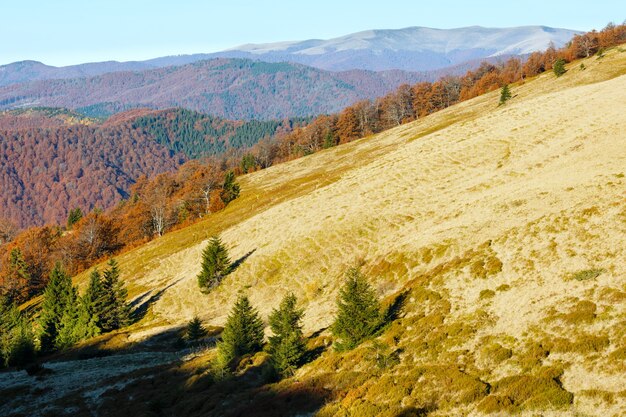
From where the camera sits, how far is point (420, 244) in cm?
4519

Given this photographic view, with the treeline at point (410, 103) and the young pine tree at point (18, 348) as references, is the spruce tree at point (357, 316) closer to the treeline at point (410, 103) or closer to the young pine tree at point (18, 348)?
the young pine tree at point (18, 348)

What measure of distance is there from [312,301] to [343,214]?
17.5 meters

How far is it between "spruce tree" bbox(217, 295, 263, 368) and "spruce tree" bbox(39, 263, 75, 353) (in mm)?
33996

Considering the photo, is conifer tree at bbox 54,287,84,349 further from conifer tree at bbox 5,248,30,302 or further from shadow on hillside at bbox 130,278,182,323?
conifer tree at bbox 5,248,30,302

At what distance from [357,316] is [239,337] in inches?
392

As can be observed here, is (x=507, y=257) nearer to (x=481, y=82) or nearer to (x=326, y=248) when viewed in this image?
(x=326, y=248)

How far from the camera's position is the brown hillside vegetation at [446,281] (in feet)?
73.9

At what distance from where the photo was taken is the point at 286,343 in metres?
31.3

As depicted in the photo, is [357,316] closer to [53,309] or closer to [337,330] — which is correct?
[337,330]

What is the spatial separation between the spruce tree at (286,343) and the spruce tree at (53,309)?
3910 cm

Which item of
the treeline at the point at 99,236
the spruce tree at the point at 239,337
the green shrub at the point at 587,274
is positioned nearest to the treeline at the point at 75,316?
the spruce tree at the point at 239,337

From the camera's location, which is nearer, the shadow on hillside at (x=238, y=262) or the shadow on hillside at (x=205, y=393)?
the shadow on hillside at (x=205, y=393)

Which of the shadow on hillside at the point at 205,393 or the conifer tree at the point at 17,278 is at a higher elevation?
the shadow on hillside at the point at 205,393

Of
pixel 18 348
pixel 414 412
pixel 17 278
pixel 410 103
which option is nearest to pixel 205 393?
pixel 414 412
